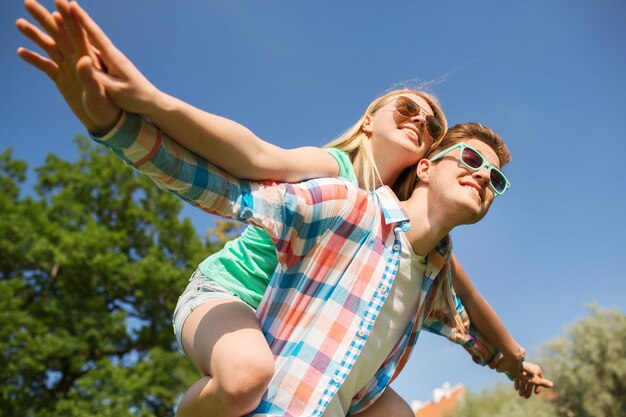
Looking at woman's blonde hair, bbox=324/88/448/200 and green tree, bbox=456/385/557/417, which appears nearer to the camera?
woman's blonde hair, bbox=324/88/448/200

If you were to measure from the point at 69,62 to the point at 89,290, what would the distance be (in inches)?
541

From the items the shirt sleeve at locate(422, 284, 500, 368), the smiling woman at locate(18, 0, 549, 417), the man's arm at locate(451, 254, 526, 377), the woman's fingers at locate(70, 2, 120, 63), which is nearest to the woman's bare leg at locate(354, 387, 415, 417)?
the smiling woman at locate(18, 0, 549, 417)

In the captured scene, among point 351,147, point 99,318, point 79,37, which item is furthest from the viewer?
point 99,318

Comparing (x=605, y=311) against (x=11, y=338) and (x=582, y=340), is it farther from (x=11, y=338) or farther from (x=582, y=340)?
(x=11, y=338)

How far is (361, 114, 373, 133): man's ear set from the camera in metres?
2.79

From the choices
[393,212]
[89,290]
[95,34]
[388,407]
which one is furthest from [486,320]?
[89,290]

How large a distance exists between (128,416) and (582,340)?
590 inches

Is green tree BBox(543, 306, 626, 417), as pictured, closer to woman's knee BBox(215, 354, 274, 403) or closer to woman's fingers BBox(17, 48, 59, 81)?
woman's knee BBox(215, 354, 274, 403)

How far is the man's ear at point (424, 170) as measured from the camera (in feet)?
8.34

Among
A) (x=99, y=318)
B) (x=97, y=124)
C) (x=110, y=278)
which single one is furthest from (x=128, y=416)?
(x=97, y=124)

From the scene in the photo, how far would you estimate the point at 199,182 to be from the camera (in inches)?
64.6

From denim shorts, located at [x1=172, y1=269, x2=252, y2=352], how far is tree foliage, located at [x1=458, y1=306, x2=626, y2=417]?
18.2 meters

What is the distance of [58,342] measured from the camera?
1216cm

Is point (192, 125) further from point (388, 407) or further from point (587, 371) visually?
point (587, 371)
